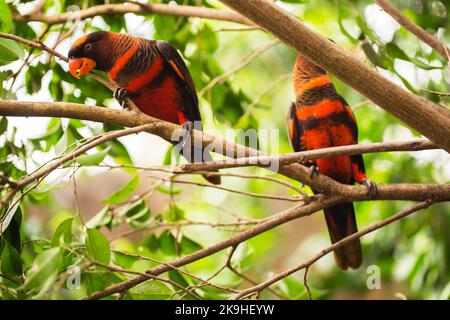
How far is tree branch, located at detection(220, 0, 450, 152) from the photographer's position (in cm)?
156

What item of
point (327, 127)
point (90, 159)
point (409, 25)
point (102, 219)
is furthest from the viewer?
point (327, 127)

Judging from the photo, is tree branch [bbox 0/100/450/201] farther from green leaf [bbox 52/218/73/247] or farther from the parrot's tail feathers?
the parrot's tail feathers

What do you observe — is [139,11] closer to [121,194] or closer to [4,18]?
[4,18]

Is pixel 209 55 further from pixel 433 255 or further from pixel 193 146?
pixel 433 255

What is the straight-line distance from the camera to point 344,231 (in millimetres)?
2633

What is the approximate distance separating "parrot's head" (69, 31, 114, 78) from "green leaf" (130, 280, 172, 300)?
2.81 feet

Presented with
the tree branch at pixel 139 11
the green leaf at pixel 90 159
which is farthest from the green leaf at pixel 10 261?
the tree branch at pixel 139 11

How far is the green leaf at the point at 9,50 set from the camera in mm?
1677

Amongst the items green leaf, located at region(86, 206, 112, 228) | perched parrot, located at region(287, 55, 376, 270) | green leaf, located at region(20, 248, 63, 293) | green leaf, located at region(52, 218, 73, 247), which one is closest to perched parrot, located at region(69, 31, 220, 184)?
green leaf, located at region(86, 206, 112, 228)

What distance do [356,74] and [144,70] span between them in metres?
1.08

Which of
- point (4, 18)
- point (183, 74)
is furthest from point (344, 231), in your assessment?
point (4, 18)

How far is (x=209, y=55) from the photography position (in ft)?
9.24

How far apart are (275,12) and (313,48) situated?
15 cm
